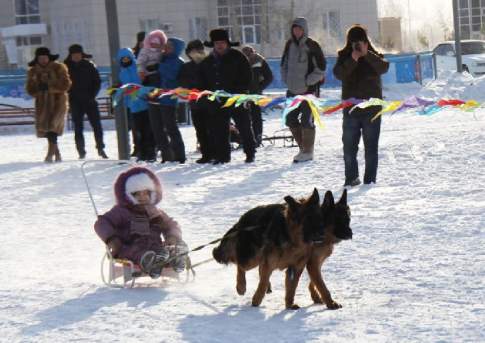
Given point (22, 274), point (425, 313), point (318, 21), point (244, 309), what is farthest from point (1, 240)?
point (318, 21)

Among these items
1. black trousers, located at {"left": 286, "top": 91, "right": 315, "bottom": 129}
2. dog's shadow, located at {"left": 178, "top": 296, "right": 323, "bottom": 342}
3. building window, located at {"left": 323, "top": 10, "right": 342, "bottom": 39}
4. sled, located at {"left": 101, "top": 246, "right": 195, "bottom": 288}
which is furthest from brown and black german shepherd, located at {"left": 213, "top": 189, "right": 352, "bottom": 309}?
building window, located at {"left": 323, "top": 10, "right": 342, "bottom": 39}

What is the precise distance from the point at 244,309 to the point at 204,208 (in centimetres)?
441

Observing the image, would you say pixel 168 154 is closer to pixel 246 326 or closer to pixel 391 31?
pixel 246 326

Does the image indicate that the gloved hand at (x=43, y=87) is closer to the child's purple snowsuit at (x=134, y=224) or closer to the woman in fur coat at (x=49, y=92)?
the woman in fur coat at (x=49, y=92)

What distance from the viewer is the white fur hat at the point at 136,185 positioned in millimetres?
7965

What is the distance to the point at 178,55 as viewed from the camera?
1557 centimetres

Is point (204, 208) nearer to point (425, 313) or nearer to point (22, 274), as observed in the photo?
point (22, 274)

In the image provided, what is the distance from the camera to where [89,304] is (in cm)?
738

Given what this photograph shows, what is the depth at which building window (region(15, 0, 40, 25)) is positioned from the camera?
63.5 metres

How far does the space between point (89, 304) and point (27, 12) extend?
57717 millimetres

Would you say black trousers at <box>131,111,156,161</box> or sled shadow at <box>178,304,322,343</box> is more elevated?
black trousers at <box>131,111,156,161</box>

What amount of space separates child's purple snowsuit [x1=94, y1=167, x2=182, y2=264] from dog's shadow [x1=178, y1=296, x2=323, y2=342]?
3.12 feet

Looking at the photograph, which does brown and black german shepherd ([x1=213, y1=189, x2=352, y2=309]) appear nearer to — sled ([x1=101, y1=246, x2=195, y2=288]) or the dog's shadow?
the dog's shadow

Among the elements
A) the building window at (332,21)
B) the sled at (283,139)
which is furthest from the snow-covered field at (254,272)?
the building window at (332,21)
